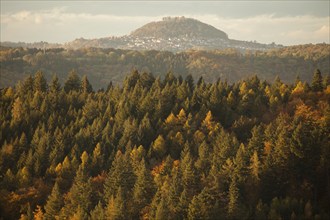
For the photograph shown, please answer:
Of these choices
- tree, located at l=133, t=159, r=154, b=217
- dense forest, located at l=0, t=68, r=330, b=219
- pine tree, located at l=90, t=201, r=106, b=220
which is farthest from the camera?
tree, located at l=133, t=159, r=154, b=217

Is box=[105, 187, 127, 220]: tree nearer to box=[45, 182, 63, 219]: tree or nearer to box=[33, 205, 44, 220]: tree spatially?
box=[45, 182, 63, 219]: tree

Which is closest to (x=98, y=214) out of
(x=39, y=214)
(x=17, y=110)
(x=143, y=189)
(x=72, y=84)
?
(x=143, y=189)

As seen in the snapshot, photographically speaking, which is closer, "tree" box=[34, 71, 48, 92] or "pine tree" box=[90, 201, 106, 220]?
"pine tree" box=[90, 201, 106, 220]

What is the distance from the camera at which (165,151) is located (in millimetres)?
84250

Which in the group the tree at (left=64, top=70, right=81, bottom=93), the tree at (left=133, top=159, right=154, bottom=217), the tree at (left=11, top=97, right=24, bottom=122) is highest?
the tree at (left=64, top=70, right=81, bottom=93)

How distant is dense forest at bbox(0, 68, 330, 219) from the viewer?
2331 inches

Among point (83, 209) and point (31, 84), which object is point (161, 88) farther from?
point (83, 209)

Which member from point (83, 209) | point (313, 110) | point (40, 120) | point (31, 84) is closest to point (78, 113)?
point (40, 120)

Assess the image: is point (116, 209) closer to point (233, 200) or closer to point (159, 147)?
point (233, 200)

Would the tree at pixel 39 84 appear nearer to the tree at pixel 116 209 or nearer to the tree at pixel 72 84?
the tree at pixel 72 84

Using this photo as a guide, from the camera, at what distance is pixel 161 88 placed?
369ft

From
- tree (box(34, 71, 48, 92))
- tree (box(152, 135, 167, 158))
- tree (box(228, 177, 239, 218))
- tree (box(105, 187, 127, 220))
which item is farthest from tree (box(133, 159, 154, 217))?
tree (box(34, 71, 48, 92))

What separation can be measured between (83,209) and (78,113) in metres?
44.8

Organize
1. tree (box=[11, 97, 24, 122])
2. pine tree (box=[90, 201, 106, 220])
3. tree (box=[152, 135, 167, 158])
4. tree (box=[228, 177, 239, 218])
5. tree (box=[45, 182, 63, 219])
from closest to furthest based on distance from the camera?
tree (box=[228, 177, 239, 218])
pine tree (box=[90, 201, 106, 220])
tree (box=[45, 182, 63, 219])
tree (box=[152, 135, 167, 158])
tree (box=[11, 97, 24, 122])
